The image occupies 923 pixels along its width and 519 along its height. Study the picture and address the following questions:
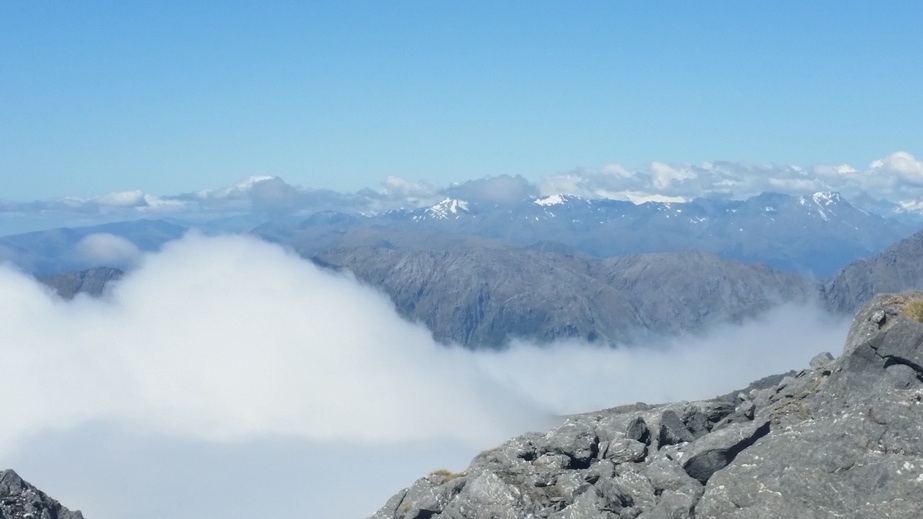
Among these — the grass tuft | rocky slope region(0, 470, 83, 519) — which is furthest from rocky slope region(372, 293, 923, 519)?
rocky slope region(0, 470, 83, 519)

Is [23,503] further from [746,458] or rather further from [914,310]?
[914,310]

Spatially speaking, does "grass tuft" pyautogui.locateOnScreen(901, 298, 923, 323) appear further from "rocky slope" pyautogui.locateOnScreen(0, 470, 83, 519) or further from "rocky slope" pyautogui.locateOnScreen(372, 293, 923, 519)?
"rocky slope" pyautogui.locateOnScreen(0, 470, 83, 519)

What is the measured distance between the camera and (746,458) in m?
24.3

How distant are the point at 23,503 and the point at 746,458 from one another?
30.2 m

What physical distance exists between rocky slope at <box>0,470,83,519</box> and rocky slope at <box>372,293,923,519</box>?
14315 millimetres

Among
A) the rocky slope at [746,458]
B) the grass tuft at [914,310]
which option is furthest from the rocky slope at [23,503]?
the grass tuft at [914,310]

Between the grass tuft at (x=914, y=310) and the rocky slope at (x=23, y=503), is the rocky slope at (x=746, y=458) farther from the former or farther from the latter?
the rocky slope at (x=23, y=503)

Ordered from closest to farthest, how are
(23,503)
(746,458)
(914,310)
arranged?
(746,458) → (914,310) → (23,503)

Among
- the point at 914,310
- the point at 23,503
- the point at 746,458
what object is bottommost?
the point at 23,503

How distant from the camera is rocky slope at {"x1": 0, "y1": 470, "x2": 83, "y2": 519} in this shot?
3584cm

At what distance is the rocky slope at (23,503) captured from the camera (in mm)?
35844

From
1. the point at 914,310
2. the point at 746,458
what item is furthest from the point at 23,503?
the point at 914,310

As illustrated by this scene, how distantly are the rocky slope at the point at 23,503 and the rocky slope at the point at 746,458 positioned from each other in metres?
14.3

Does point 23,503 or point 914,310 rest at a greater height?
point 914,310
